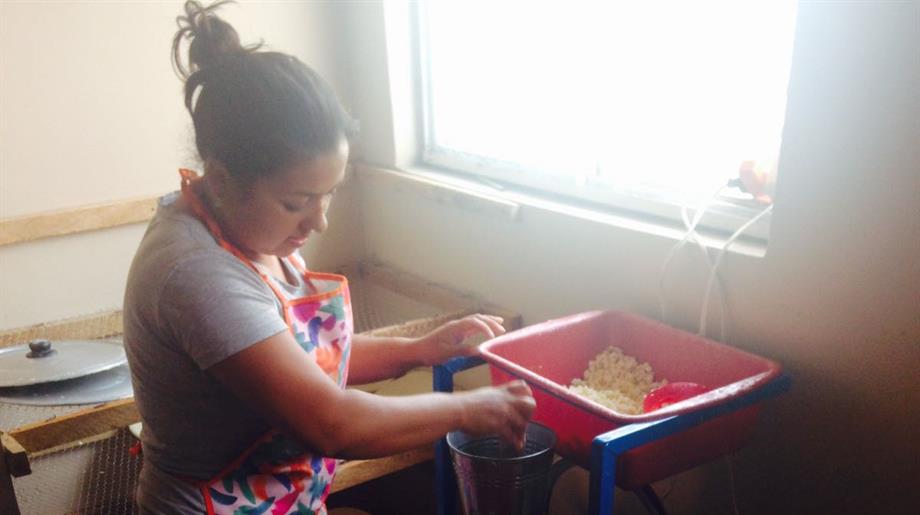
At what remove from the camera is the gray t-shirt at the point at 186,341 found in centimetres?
91

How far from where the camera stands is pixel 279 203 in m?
Answer: 0.99

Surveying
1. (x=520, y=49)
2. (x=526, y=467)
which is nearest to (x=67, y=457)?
(x=526, y=467)

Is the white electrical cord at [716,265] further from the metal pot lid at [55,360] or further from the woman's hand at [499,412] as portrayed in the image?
the metal pot lid at [55,360]

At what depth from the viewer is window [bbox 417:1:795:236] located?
145 centimetres

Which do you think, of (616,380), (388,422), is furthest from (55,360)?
(616,380)

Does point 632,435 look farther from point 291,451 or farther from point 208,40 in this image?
point 208,40

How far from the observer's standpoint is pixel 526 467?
126cm

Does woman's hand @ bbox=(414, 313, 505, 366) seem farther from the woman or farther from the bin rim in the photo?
the woman

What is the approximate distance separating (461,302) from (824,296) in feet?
2.99

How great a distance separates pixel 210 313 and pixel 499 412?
36cm

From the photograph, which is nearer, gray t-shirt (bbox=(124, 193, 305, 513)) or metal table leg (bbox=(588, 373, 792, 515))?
gray t-shirt (bbox=(124, 193, 305, 513))

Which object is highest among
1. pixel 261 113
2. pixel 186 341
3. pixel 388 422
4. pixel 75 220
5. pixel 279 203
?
pixel 261 113

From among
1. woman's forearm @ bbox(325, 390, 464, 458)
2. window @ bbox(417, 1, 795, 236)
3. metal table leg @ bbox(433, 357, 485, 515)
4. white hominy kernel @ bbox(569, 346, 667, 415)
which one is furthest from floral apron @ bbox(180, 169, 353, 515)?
window @ bbox(417, 1, 795, 236)

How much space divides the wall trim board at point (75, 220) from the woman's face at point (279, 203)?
1.19 metres
